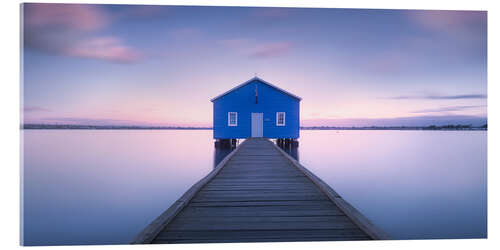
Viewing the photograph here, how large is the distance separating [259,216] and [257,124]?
43.7ft

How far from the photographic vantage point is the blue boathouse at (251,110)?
16.1 metres

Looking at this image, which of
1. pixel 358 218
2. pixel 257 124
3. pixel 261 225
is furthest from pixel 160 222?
pixel 257 124

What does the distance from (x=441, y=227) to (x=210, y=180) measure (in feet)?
16.9

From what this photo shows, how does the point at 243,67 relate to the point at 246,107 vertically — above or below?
above

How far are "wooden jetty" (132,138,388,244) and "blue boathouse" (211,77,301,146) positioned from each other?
36.2 ft


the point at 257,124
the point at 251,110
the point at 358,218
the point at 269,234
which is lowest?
the point at 269,234

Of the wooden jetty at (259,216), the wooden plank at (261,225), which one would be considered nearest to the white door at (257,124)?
the wooden jetty at (259,216)

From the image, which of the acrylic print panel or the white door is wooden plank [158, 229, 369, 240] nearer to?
the acrylic print panel

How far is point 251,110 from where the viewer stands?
16.1m

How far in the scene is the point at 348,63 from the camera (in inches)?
293

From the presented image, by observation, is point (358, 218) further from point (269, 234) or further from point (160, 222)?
point (160, 222)

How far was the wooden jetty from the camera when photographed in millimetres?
2902

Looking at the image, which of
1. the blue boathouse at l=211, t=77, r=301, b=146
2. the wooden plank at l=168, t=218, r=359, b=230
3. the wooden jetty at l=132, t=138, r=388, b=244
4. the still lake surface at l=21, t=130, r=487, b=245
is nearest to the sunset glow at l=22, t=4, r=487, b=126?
the still lake surface at l=21, t=130, r=487, b=245
